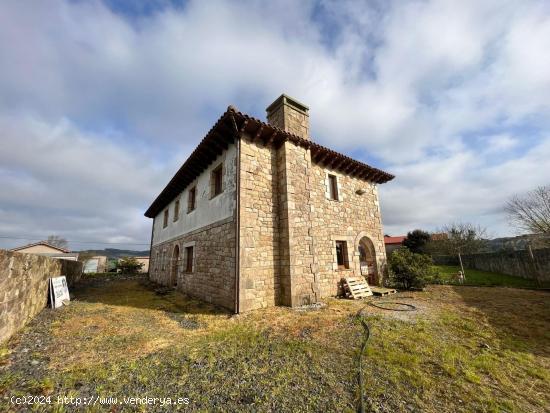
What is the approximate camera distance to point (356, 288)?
885cm

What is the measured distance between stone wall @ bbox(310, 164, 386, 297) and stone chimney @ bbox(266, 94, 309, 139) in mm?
1652

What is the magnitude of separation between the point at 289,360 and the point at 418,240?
94.2ft

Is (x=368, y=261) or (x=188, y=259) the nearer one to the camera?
(x=188, y=259)

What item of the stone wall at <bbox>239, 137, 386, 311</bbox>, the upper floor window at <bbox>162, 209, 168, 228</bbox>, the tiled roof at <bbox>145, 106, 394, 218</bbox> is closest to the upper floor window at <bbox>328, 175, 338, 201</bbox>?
the tiled roof at <bbox>145, 106, 394, 218</bbox>

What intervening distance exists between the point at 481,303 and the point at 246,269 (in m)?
7.47

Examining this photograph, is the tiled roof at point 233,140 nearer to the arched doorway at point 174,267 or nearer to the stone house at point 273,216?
the stone house at point 273,216

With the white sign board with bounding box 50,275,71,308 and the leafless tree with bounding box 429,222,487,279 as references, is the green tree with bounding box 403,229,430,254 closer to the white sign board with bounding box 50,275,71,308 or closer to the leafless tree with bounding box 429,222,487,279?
the leafless tree with bounding box 429,222,487,279

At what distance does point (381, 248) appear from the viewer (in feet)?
36.4

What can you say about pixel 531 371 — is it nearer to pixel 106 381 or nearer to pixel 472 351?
pixel 472 351

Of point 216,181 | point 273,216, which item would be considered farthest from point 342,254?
point 216,181

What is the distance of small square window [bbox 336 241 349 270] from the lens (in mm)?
9664

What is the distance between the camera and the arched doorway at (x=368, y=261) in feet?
34.3

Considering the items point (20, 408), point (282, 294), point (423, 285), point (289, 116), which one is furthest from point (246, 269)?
point (423, 285)

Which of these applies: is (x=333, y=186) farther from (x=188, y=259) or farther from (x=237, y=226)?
(x=188, y=259)
